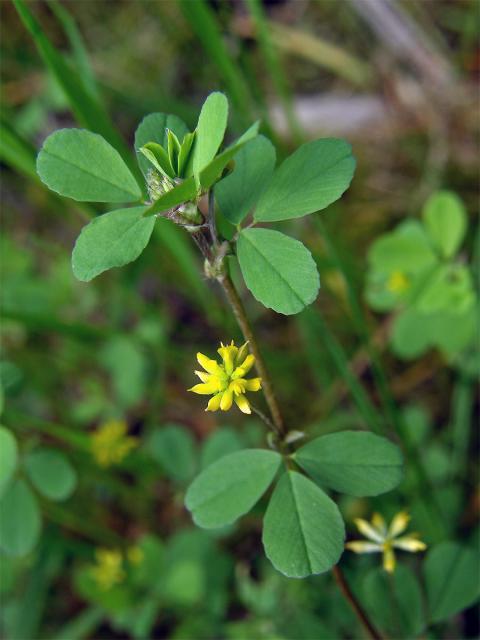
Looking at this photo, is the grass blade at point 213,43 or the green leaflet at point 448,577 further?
the grass blade at point 213,43

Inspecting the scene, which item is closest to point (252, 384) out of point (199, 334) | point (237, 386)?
point (237, 386)

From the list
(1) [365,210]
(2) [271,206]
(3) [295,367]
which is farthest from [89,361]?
(2) [271,206]

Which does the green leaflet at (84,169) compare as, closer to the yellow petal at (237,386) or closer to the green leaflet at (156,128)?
the green leaflet at (156,128)

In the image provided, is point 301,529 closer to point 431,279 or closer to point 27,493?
point 27,493

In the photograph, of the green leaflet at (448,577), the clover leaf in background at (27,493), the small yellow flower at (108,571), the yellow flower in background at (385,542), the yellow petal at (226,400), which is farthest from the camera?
the small yellow flower at (108,571)

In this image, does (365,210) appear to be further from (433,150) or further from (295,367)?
Answer: (295,367)

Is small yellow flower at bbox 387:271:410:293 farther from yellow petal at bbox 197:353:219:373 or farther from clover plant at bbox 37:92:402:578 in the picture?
yellow petal at bbox 197:353:219:373

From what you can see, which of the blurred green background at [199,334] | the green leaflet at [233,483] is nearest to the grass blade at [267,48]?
the blurred green background at [199,334]
